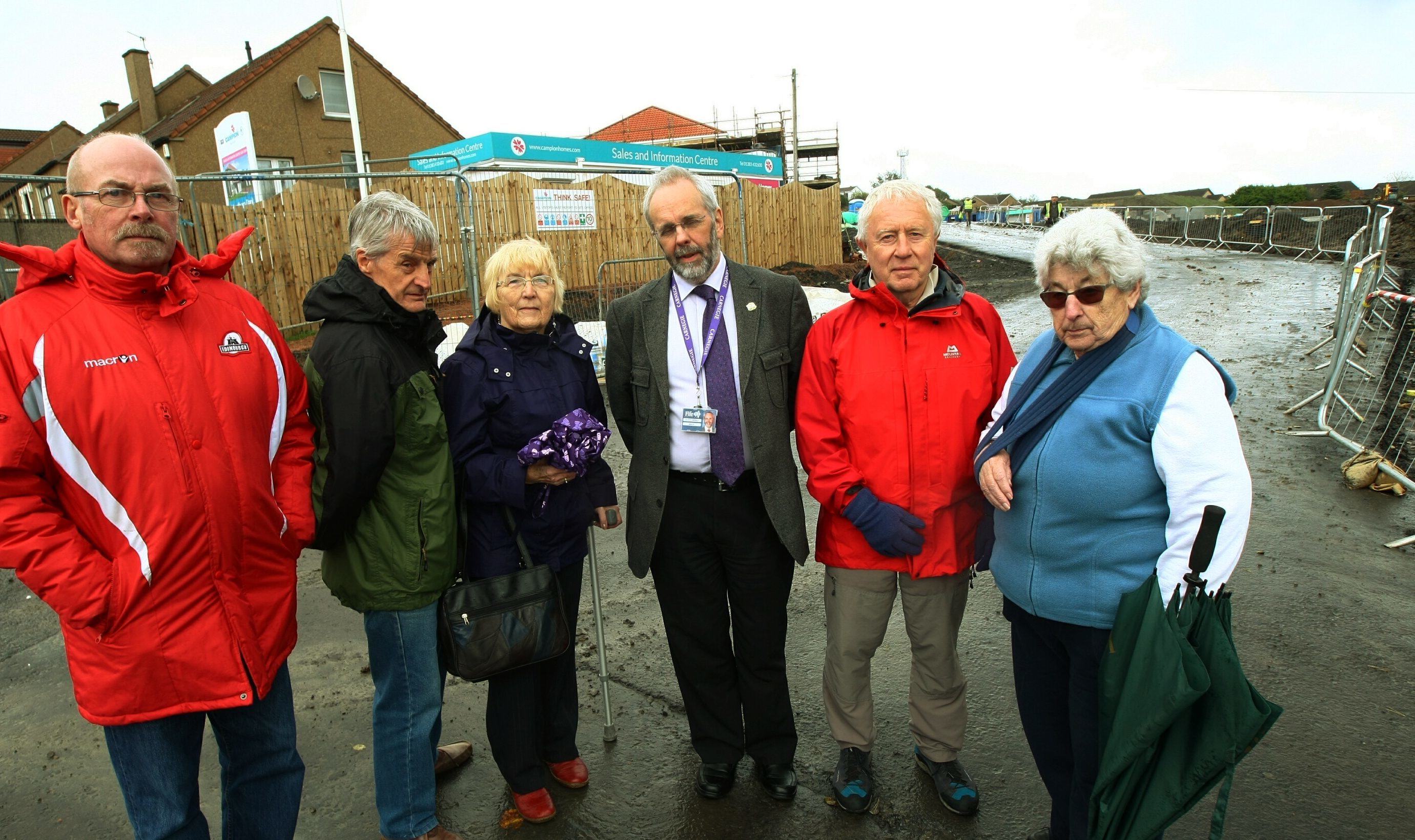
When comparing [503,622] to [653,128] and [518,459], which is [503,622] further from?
[653,128]

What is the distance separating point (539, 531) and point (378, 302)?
0.96 meters

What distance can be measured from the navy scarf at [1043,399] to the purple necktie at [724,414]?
2.73 ft

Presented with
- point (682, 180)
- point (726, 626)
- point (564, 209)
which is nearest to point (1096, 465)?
point (726, 626)

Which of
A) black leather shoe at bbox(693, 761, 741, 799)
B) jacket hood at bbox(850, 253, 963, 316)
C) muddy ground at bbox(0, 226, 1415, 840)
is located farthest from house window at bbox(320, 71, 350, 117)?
black leather shoe at bbox(693, 761, 741, 799)

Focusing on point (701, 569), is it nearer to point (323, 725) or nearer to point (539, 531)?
point (539, 531)

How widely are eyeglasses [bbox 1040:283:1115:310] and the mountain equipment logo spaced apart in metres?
2.21

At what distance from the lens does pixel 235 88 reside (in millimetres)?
25219

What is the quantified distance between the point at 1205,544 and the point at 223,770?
9.12 feet

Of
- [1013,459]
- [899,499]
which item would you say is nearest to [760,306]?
[899,499]

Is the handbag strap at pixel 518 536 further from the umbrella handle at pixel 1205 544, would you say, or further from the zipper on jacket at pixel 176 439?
the umbrella handle at pixel 1205 544

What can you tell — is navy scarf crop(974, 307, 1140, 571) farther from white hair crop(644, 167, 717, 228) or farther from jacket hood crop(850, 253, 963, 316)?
white hair crop(644, 167, 717, 228)

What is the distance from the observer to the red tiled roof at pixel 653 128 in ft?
145

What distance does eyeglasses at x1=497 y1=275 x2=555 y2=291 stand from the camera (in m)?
2.67

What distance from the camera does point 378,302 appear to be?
242cm
